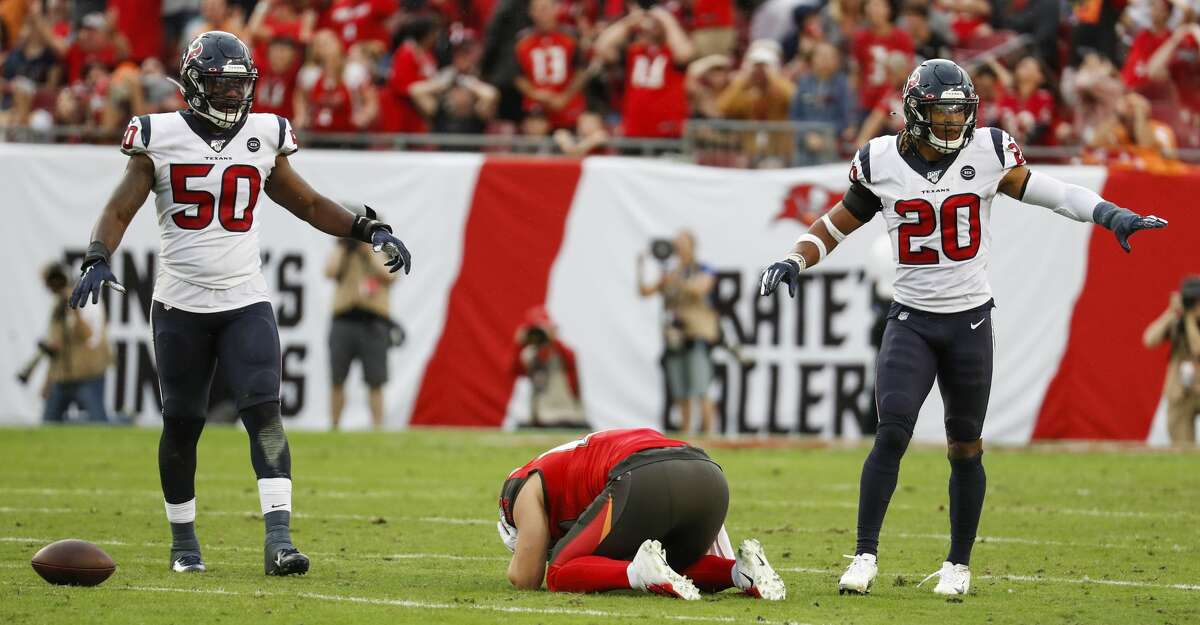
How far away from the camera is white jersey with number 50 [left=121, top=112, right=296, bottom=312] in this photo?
680cm

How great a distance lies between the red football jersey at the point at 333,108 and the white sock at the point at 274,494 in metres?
9.25

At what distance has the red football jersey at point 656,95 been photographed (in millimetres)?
15062

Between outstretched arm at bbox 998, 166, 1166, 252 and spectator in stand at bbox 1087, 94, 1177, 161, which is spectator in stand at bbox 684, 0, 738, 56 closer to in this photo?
spectator in stand at bbox 1087, 94, 1177, 161

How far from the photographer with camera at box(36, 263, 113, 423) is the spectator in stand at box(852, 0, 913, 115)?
662 cm

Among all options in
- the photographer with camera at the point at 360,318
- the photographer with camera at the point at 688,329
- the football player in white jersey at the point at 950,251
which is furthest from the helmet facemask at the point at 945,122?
the photographer with camera at the point at 360,318

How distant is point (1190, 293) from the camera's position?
1311 cm

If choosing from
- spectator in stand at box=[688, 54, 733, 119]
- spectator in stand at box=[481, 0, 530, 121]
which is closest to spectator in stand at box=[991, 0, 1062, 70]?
spectator in stand at box=[688, 54, 733, 119]

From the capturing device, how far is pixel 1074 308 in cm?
1378

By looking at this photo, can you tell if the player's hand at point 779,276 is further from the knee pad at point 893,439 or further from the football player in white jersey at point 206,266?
the football player in white jersey at point 206,266

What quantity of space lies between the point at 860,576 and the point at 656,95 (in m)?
9.20

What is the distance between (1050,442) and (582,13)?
6.22 meters

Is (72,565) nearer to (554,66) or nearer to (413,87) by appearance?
(413,87)

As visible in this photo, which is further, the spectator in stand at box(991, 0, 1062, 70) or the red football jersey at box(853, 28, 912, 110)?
the spectator in stand at box(991, 0, 1062, 70)

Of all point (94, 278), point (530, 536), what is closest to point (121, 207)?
point (94, 278)
